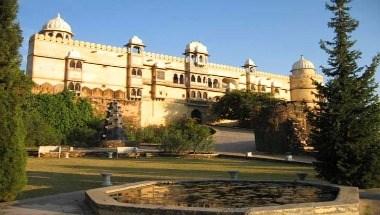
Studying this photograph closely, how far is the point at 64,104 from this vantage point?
4228cm

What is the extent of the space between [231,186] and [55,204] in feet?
13.7

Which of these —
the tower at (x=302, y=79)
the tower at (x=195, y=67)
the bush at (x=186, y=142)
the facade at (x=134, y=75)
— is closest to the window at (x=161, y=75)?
the facade at (x=134, y=75)

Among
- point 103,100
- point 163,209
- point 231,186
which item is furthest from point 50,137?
point 163,209

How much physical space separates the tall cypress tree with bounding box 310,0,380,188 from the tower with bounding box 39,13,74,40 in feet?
135

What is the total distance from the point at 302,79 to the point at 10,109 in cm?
6355

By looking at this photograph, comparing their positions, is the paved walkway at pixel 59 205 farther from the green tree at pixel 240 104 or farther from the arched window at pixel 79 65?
the arched window at pixel 79 65

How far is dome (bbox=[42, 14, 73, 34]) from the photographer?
50375 mm

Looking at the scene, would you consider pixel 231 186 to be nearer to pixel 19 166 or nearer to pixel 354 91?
pixel 19 166

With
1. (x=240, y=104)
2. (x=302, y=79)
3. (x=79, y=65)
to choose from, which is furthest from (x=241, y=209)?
(x=302, y=79)

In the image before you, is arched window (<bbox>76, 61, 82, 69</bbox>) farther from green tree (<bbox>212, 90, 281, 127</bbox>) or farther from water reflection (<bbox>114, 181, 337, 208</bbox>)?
water reflection (<bbox>114, 181, 337, 208</bbox>)

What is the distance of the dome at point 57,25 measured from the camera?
50375 millimetres

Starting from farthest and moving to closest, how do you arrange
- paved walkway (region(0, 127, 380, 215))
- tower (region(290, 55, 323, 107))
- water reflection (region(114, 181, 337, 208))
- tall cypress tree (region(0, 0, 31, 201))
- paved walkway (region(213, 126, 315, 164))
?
tower (region(290, 55, 323, 107))
paved walkway (region(213, 126, 315, 164))
tall cypress tree (region(0, 0, 31, 201))
water reflection (region(114, 181, 337, 208))
paved walkway (region(0, 127, 380, 215))

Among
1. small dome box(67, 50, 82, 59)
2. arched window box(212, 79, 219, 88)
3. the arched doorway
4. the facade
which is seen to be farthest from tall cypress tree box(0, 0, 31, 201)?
arched window box(212, 79, 219, 88)

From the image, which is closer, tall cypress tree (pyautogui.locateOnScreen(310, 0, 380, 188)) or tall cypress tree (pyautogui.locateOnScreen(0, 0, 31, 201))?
tall cypress tree (pyautogui.locateOnScreen(0, 0, 31, 201))
